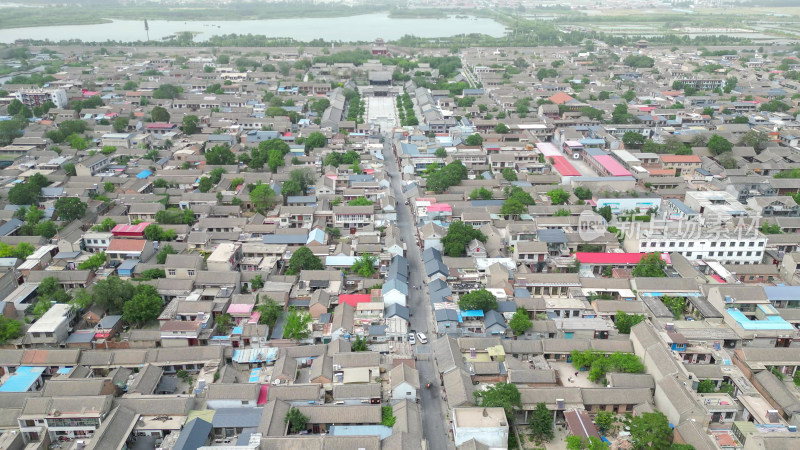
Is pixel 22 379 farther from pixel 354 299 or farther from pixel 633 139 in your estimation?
pixel 633 139

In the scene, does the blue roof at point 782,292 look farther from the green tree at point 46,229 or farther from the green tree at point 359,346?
the green tree at point 46,229

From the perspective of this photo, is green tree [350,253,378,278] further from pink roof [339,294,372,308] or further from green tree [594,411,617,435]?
green tree [594,411,617,435]

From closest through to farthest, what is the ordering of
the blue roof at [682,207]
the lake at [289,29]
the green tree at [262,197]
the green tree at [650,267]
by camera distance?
the green tree at [650,267]
the blue roof at [682,207]
the green tree at [262,197]
the lake at [289,29]

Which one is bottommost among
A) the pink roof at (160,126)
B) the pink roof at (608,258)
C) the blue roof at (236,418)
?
the blue roof at (236,418)

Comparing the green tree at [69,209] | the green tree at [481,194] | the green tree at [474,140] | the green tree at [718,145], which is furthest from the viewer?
the green tree at [474,140]

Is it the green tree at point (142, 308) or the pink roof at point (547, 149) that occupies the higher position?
the pink roof at point (547, 149)

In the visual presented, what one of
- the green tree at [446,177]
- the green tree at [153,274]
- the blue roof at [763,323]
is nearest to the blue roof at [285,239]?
the green tree at [153,274]

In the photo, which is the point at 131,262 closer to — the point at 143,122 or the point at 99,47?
the point at 143,122
